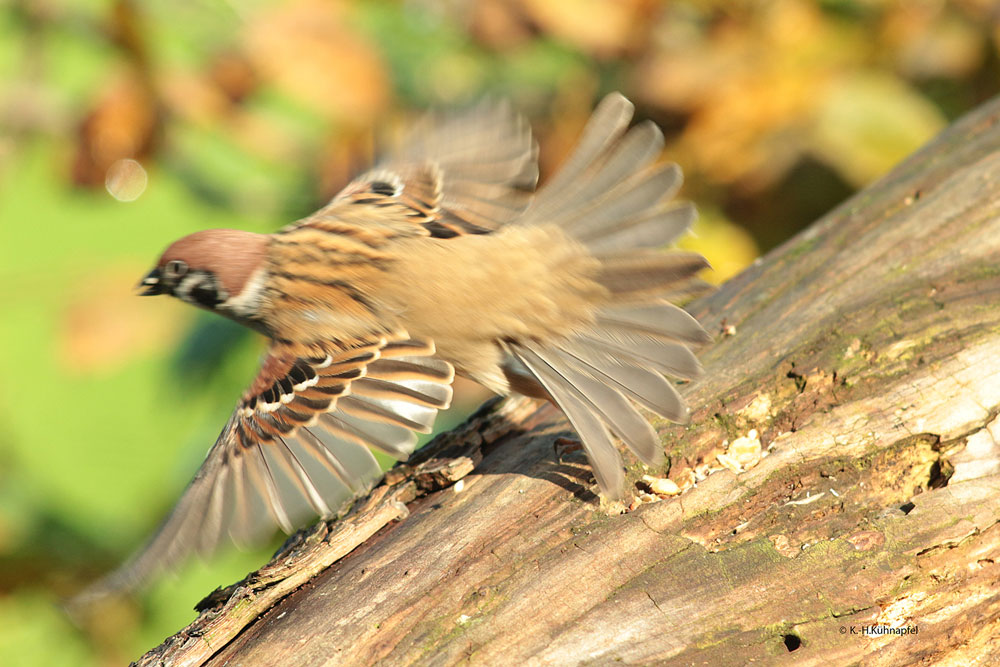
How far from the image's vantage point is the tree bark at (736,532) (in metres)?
1.91

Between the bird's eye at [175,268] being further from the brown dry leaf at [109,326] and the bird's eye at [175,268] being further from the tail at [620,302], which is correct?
the brown dry leaf at [109,326]

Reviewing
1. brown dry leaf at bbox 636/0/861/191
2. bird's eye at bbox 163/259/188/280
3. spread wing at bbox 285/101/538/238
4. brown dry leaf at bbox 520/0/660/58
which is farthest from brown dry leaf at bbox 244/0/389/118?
bird's eye at bbox 163/259/188/280

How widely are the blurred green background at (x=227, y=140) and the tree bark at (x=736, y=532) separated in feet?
5.42

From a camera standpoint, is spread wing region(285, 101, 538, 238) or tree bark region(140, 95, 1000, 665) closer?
tree bark region(140, 95, 1000, 665)

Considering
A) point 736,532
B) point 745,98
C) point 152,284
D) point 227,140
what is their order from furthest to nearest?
1. point 227,140
2. point 745,98
3. point 152,284
4. point 736,532

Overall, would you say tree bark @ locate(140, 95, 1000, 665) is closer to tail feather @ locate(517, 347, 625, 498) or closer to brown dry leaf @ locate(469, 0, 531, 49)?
tail feather @ locate(517, 347, 625, 498)

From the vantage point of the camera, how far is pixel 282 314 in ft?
8.59

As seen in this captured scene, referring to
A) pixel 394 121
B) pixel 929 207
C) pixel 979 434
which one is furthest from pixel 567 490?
pixel 394 121

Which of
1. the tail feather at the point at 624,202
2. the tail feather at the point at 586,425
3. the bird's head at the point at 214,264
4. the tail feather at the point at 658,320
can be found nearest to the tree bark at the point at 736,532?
the tail feather at the point at 586,425

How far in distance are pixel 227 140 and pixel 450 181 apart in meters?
2.30

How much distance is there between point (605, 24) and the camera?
4473 mm

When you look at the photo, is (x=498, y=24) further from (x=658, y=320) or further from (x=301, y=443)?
(x=301, y=443)

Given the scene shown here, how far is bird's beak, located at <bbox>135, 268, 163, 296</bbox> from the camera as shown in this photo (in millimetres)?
2746

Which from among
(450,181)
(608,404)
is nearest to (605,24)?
(450,181)
